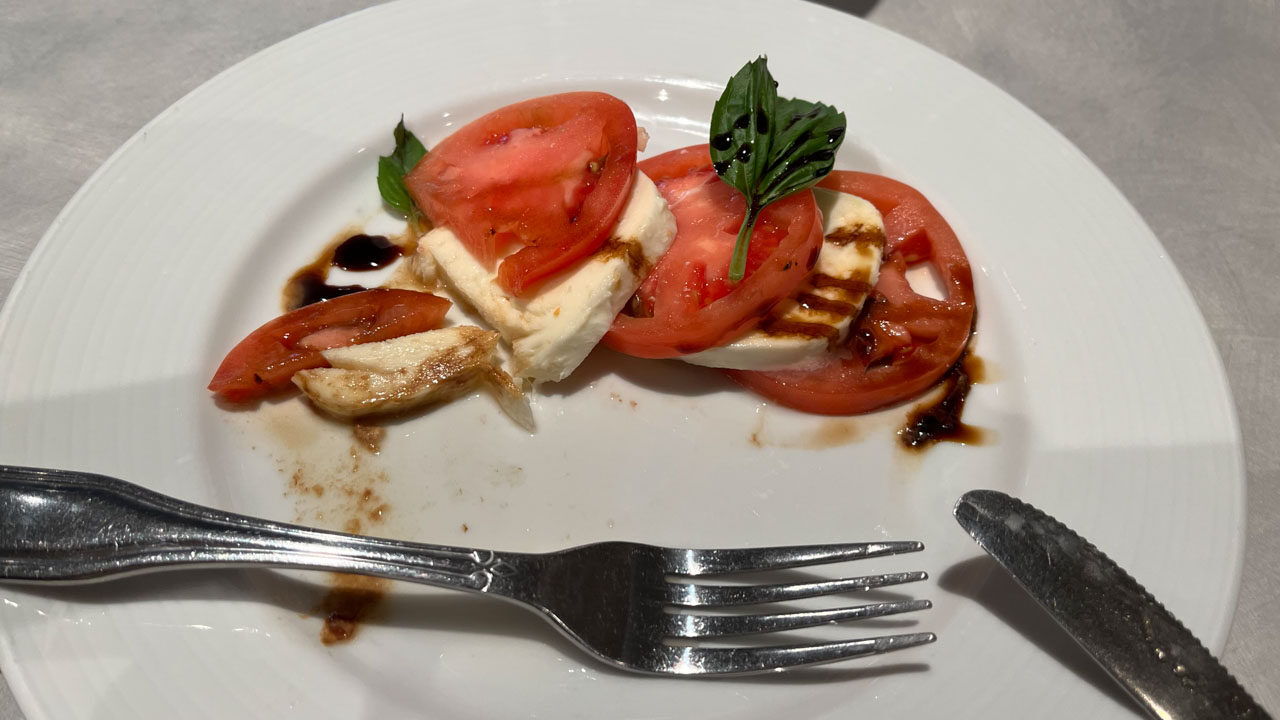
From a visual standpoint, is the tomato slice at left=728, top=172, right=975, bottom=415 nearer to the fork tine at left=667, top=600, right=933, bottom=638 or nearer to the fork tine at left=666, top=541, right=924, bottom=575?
the fork tine at left=666, top=541, right=924, bottom=575

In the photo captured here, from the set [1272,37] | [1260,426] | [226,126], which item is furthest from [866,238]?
[1272,37]

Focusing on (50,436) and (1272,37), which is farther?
(1272,37)

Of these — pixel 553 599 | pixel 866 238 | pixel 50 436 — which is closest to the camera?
pixel 553 599

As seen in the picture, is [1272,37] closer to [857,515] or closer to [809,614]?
[857,515]

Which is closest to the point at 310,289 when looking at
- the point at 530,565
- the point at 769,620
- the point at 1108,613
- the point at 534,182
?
the point at 534,182

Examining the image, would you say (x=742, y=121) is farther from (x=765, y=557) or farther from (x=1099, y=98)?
(x=1099, y=98)

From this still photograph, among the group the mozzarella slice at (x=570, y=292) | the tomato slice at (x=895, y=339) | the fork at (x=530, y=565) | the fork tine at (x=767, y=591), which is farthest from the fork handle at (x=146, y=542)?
the tomato slice at (x=895, y=339)

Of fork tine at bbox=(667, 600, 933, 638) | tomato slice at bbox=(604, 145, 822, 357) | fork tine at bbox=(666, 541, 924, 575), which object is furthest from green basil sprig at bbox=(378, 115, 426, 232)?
fork tine at bbox=(667, 600, 933, 638)
